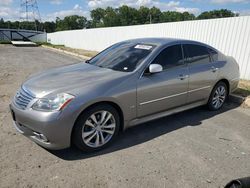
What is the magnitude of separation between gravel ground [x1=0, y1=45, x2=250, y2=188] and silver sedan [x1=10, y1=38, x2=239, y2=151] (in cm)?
27

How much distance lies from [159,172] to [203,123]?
2.03 m

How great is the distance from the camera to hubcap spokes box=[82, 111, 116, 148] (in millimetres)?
3484

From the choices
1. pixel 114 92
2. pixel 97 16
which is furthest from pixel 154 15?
pixel 114 92

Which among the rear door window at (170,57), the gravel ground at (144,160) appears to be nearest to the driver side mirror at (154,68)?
the rear door window at (170,57)

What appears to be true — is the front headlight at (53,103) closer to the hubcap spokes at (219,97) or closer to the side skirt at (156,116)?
the side skirt at (156,116)

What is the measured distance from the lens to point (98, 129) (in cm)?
360

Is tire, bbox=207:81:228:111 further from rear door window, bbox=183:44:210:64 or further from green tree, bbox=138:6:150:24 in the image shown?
green tree, bbox=138:6:150:24

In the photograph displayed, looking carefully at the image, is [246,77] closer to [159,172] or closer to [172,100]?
[172,100]

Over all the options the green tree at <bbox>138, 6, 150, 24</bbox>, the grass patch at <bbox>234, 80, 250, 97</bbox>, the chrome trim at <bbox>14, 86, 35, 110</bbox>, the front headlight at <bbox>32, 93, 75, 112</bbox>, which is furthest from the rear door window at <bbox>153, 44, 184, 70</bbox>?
the green tree at <bbox>138, 6, 150, 24</bbox>

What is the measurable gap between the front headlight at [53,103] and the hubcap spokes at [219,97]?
11.5ft

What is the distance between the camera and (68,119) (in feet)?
10.5

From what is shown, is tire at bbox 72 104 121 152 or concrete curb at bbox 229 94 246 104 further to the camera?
concrete curb at bbox 229 94 246 104

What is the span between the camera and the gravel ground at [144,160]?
9.71 feet

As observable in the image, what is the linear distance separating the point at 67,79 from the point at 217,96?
3456 mm
